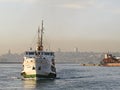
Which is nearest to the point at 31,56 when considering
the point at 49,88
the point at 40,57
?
the point at 40,57

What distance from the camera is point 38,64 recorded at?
9275 cm

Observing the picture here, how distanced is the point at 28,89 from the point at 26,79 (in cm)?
2078

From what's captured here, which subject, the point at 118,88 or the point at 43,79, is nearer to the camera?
the point at 118,88

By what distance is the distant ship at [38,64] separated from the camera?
92.9 meters

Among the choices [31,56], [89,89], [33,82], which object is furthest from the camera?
[31,56]

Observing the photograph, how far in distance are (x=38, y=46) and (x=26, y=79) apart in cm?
811

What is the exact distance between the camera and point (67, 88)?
76.0m

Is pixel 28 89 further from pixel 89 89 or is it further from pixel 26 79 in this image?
pixel 26 79

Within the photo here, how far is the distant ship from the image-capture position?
9288 cm

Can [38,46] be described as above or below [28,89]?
above

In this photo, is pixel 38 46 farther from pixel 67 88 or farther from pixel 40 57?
pixel 67 88

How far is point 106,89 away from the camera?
75.7 m

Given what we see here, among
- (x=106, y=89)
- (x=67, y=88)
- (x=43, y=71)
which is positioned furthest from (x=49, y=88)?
(x=43, y=71)

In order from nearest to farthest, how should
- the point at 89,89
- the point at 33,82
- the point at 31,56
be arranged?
the point at 89,89 → the point at 33,82 → the point at 31,56
